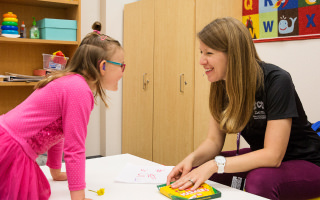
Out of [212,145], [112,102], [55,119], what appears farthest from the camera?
[112,102]

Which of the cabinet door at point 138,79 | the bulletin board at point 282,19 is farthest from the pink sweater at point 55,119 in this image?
the cabinet door at point 138,79

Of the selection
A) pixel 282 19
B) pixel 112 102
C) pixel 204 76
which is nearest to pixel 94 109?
pixel 112 102

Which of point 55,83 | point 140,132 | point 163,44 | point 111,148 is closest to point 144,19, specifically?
point 163,44

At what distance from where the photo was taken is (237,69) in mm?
1369

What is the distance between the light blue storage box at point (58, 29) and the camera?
3.04m

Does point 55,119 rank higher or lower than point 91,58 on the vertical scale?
lower

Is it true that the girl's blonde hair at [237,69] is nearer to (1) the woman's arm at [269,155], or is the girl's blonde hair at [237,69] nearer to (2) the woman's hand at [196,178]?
(1) the woman's arm at [269,155]

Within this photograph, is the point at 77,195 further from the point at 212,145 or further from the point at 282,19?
the point at 282,19

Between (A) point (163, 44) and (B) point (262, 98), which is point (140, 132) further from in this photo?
(B) point (262, 98)

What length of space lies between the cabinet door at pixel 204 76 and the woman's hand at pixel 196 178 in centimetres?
139

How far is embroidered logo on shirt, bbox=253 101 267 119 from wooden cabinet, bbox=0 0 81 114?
2.16 meters

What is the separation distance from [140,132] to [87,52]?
2366 millimetres

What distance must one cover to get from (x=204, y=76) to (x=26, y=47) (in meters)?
1.73

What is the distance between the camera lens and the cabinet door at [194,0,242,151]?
257 centimetres
